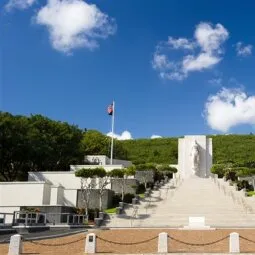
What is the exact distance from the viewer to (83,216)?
112ft

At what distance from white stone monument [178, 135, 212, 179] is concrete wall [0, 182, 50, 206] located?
20.9 metres

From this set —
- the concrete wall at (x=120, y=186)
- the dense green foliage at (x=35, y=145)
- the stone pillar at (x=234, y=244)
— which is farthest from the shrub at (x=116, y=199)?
the stone pillar at (x=234, y=244)

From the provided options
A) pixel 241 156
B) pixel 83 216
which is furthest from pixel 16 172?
pixel 241 156

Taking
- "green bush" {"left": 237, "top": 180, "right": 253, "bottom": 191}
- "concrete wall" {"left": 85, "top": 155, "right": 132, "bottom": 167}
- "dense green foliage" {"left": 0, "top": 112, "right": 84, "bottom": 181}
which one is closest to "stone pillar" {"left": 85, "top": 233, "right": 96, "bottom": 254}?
"green bush" {"left": 237, "top": 180, "right": 253, "bottom": 191}

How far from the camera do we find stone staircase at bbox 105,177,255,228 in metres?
30.8

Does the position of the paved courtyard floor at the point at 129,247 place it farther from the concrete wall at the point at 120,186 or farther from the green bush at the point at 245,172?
the green bush at the point at 245,172

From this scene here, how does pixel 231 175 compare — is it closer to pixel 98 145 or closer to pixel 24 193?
pixel 24 193

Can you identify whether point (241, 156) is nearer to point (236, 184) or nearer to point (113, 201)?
point (236, 184)

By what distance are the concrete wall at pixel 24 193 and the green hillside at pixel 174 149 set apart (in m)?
33.8

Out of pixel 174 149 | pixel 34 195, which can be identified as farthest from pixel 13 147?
pixel 174 149

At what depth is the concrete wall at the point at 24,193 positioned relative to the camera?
3947 cm

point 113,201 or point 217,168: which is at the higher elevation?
point 217,168

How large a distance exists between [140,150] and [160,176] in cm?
3136

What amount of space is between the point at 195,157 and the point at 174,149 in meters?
20.8
